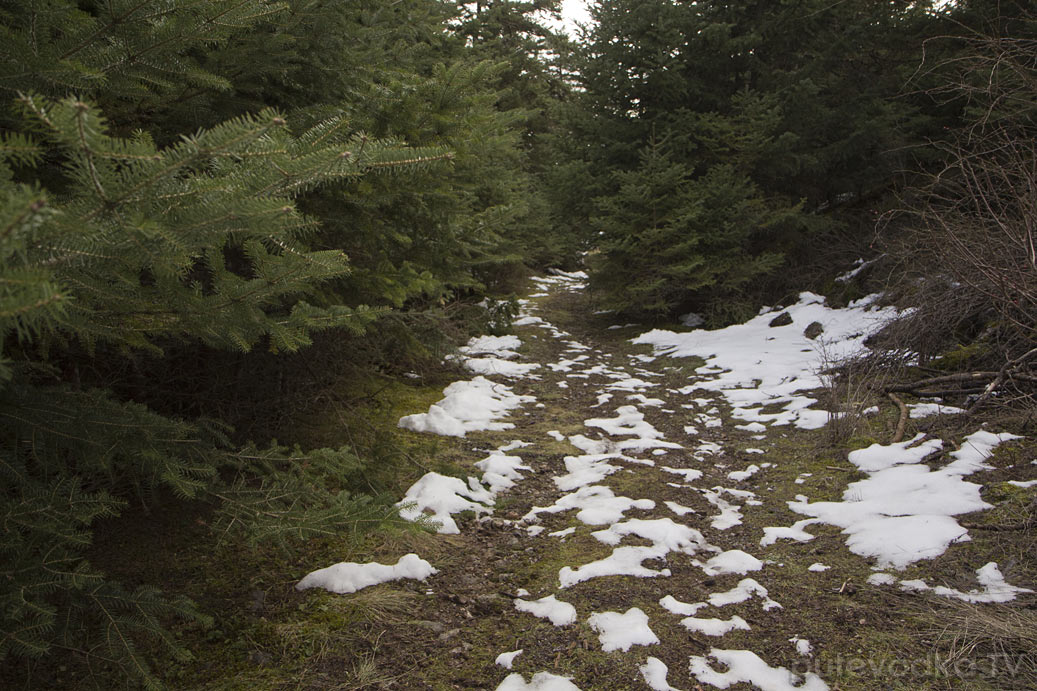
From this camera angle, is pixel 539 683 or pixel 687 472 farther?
pixel 687 472

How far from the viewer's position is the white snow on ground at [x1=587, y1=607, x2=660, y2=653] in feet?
8.71

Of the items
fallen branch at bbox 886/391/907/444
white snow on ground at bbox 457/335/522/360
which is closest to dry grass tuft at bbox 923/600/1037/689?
fallen branch at bbox 886/391/907/444

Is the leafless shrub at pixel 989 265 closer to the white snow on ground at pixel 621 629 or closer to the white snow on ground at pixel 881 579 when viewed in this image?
the white snow on ground at pixel 881 579

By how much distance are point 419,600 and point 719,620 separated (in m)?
1.47

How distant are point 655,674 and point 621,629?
307mm


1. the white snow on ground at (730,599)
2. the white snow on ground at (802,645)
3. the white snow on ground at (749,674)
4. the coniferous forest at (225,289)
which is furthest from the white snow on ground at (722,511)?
the coniferous forest at (225,289)

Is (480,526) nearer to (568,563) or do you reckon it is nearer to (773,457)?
(568,563)

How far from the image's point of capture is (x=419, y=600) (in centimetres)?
299

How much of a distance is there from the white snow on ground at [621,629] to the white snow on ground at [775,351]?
11.3ft

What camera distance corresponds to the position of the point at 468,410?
6035mm

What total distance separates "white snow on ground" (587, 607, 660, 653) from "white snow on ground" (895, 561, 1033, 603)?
4.23 ft

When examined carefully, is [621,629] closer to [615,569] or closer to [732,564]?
[615,569]

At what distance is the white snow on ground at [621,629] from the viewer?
2.66 metres

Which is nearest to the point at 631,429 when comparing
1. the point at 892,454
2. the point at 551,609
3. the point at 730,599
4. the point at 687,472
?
the point at 687,472
